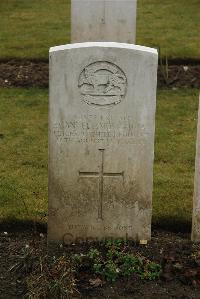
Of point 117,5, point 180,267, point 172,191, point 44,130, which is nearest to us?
point 180,267

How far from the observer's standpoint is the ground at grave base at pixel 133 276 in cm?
509

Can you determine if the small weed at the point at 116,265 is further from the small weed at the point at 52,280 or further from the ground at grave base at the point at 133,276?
the small weed at the point at 52,280

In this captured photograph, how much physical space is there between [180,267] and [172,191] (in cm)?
162

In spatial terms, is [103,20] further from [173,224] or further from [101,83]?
[101,83]

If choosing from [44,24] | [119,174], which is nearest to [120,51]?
[119,174]

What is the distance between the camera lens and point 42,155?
308 inches

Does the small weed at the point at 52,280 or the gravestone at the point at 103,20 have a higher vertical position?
the gravestone at the point at 103,20

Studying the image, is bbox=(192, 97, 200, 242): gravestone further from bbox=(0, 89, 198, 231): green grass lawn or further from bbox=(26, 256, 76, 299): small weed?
bbox=(26, 256, 76, 299): small weed

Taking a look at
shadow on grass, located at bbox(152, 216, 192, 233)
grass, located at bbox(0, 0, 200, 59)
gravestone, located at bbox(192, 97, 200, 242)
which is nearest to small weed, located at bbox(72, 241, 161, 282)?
gravestone, located at bbox(192, 97, 200, 242)

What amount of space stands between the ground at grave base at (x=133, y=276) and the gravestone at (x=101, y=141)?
211 mm

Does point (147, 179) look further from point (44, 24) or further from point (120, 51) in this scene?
point (44, 24)

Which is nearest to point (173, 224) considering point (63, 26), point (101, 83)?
point (101, 83)

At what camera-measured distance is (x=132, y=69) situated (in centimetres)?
545

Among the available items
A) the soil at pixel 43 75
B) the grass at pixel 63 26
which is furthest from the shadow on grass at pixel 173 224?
the grass at pixel 63 26
